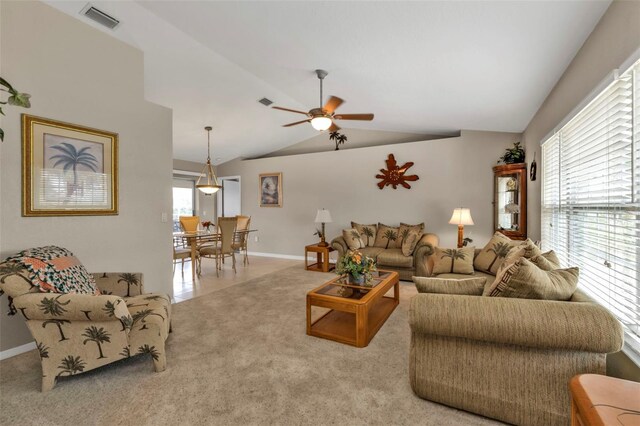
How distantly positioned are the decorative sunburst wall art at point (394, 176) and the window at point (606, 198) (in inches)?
109

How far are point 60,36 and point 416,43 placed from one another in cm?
322

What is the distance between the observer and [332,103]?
3355 millimetres

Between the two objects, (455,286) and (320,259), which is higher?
(455,286)

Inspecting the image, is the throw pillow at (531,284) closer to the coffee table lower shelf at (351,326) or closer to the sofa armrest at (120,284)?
the coffee table lower shelf at (351,326)

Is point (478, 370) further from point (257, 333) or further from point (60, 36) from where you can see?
point (60, 36)

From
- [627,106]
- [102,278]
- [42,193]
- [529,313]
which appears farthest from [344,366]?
[42,193]

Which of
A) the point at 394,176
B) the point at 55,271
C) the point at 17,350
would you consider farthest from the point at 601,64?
the point at 17,350

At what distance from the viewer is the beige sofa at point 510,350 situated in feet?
4.71

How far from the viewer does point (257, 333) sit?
2773mm

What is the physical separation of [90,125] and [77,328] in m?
2.01

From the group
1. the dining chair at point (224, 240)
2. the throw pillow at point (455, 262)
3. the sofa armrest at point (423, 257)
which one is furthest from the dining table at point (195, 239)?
the throw pillow at point (455, 262)

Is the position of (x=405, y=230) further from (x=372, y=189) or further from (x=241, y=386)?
(x=241, y=386)

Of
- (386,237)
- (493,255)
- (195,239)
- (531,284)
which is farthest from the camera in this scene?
(386,237)

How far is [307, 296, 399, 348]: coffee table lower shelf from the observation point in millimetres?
2482
